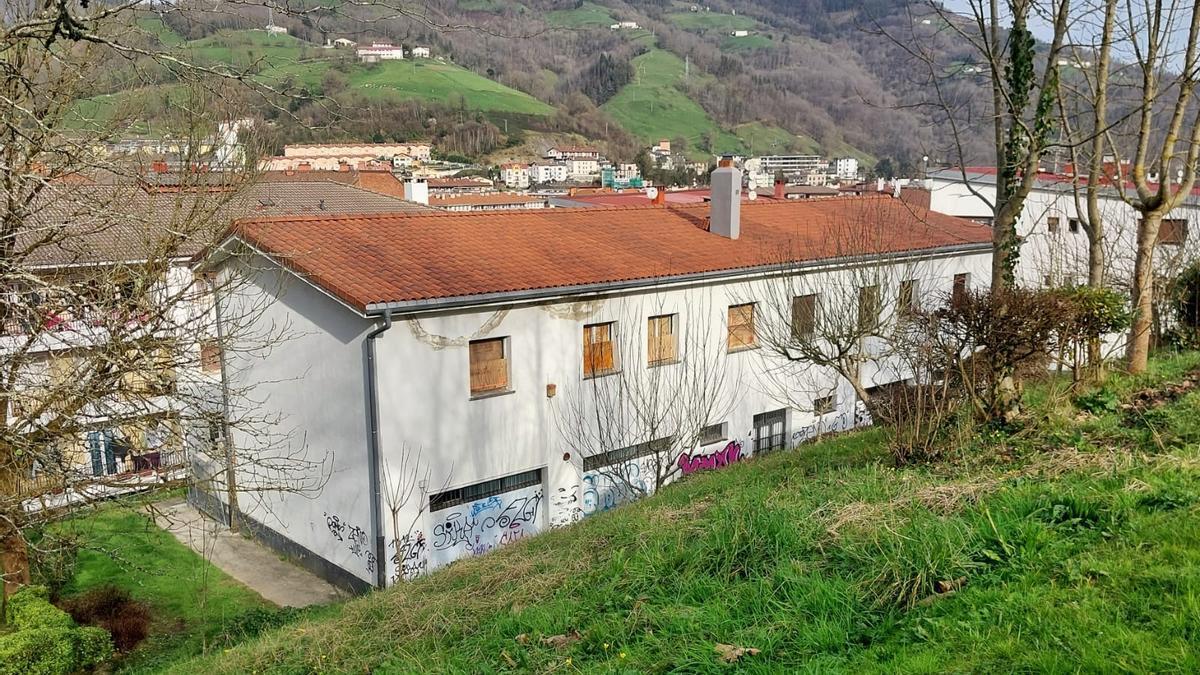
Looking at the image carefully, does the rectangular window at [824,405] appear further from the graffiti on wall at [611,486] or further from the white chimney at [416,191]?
the white chimney at [416,191]

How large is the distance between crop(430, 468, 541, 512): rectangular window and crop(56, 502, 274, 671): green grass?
340 cm

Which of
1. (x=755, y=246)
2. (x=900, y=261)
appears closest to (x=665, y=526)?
(x=900, y=261)

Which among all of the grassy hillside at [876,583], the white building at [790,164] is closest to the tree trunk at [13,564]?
the grassy hillside at [876,583]

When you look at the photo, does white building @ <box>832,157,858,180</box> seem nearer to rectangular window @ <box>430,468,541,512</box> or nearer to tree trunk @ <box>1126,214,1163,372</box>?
tree trunk @ <box>1126,214,1163,372</box>

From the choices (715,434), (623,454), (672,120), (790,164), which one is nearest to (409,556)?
(623,454)

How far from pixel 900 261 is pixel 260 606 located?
539 inches

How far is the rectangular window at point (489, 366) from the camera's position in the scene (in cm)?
1474

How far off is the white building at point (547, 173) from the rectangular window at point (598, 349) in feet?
310

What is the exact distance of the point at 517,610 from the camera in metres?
6.80

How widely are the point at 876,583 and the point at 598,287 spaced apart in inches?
424

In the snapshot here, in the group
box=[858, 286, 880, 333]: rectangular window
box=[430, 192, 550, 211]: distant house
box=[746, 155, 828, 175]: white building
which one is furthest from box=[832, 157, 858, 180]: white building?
box=[858, 286, 880, 333]: rectangular window

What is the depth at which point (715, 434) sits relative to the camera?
1809 cm

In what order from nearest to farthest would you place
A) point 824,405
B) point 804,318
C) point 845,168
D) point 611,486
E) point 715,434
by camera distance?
point 611,486 < point 804,318 < point 715,434 < point 824,405 < point 845,168

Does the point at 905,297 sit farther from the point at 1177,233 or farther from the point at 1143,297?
the point at 1177,233
